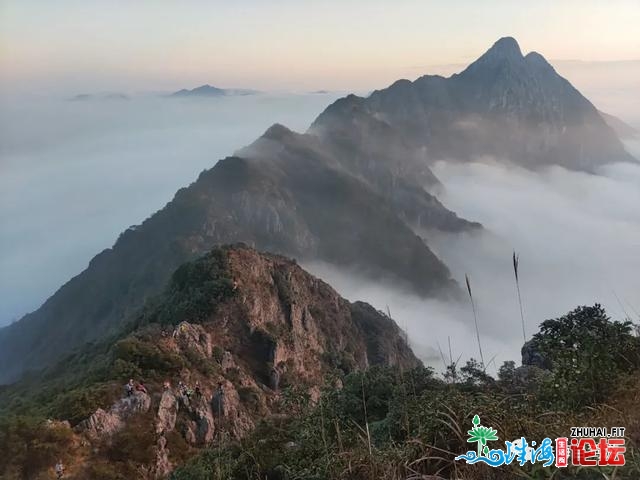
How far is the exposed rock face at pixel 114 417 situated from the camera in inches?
597

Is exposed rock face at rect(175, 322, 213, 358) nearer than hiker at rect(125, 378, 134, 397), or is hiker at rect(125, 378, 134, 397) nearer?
hiker at rect(125, 378, 134, 397)

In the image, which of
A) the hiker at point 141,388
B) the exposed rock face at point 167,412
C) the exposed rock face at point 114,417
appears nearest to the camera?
the exposed rock face at point 114,417

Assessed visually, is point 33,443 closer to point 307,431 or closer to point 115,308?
point 307,431

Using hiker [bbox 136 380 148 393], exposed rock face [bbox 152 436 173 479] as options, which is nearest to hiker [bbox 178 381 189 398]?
hiker [bbox 136 380 148 393]

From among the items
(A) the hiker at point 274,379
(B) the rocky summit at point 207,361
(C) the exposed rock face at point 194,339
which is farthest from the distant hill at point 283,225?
(C) the exposed rock face at point 194,339

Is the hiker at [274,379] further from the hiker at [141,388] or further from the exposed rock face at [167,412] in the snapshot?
the hiker at [141,388]

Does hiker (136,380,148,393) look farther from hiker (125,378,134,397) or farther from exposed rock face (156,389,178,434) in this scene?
exposed rock face (156,389,178,434)

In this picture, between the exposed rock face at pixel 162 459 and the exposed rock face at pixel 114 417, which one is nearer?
the exposed rock face at pixel 162 459

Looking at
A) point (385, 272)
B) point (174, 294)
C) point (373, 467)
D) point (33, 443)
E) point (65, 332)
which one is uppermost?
point (373, 467)

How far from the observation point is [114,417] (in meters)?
16.3

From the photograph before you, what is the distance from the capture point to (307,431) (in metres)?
4.71

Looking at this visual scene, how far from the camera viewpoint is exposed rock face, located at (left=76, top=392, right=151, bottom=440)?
1516 cm

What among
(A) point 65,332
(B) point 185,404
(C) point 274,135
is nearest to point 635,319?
(B) point 185,404

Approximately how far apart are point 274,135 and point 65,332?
8428cm
